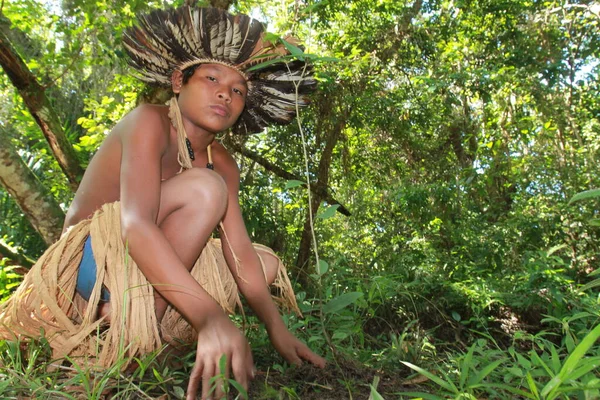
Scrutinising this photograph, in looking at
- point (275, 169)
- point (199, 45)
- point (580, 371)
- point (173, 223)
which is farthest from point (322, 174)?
point (580, 371)

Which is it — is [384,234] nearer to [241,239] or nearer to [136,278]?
[241,239]

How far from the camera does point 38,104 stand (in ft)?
9.77

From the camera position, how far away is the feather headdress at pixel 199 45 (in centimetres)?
188

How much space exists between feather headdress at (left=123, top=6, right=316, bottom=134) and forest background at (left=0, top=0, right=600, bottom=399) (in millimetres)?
1091

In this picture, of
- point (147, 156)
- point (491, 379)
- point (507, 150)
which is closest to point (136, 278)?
point (147, 156)

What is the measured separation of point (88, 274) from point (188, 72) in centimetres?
83

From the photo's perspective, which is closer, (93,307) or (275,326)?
(93,307)

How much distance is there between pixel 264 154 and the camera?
5121 millimetres

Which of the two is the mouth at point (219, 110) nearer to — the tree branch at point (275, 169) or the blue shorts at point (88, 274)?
the blue shorts at point (88, 274)

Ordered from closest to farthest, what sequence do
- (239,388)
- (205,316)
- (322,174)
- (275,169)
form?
(239,388) → (205,316) → (275,169) → (322,174)

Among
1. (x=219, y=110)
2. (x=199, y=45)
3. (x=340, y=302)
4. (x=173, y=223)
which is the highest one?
(x=199, y=45)

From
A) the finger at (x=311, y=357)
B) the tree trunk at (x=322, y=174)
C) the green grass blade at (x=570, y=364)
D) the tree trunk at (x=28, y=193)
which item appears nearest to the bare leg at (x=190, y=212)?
the finger at (x=311, y=357)

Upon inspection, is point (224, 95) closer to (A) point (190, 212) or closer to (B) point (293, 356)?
(A) point (190, 212)

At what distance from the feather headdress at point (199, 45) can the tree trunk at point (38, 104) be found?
1208 millimetres
